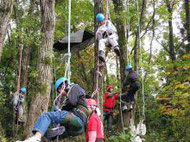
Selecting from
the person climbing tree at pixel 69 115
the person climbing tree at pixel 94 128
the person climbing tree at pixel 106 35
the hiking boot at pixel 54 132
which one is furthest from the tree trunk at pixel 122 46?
the hiking boot at pixel 54 132

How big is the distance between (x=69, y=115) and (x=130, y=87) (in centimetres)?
489

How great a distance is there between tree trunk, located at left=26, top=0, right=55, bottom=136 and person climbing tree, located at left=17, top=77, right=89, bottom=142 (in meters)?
3.75

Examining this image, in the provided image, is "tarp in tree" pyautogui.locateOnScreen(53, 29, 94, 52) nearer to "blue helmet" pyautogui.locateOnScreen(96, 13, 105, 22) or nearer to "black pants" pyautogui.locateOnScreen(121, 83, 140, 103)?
"black pants" pyautogui.locateOnScreen(121, 83, 140, 103)

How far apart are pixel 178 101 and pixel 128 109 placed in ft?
5.08

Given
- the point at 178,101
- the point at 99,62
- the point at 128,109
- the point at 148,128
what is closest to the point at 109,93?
the point at 128,109

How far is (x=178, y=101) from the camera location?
31.2ft

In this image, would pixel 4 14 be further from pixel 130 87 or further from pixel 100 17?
pixel 130 87

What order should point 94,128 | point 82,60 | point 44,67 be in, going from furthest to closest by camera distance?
point 82,60, point 44,67, point 94,128

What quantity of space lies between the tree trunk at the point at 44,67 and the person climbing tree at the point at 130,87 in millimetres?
2245

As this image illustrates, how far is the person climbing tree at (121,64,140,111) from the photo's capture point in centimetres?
885

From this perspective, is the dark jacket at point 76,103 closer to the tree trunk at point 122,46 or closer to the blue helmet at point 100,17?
the blue helmet at point 100,17

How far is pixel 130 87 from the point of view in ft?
29.9

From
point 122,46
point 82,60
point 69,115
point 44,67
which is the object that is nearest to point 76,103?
point 69,115

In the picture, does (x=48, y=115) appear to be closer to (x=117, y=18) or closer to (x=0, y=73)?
(x=117, y=18)
